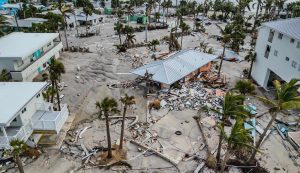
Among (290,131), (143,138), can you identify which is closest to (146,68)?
(143,138)

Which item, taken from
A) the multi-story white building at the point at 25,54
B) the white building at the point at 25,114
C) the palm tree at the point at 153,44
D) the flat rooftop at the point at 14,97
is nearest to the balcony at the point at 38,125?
the white building at the point at 25,114

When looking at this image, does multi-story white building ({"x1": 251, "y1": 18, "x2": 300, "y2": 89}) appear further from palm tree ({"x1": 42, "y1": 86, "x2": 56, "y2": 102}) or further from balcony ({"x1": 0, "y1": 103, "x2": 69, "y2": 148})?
palm tree ({"x1": 42, "y1": 86, "x2": 56, "y2": 102})

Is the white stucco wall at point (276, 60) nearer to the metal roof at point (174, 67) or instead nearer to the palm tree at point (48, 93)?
the metal roof at point (174, 67)

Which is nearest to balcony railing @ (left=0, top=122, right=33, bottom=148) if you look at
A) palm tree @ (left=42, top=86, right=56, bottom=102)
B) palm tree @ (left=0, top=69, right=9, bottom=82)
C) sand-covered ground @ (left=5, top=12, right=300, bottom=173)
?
sand-covered ground @ (left=5, top=12, right=300, bottom=173)

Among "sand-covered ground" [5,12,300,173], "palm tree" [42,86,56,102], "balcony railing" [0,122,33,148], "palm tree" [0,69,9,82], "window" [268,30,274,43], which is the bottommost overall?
"sand-covered ground" [5,12,300,173]

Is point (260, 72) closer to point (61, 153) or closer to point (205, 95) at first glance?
point (205, 95)
